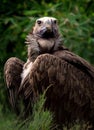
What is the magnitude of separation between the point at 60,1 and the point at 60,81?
20.1 ft

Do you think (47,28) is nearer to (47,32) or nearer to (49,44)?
(47,32)

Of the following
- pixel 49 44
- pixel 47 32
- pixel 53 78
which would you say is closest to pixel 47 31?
pixel 47 32

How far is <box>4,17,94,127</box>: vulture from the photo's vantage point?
378 inches

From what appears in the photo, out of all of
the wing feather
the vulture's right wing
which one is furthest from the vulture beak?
the vulture's right wing

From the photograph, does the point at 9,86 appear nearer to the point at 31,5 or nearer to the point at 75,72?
the point at 75,72

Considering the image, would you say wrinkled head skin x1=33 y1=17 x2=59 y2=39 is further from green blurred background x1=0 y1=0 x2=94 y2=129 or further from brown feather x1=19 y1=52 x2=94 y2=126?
green blurred background x1=0 y1=0 x2=94 y2=129

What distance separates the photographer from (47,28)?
9906 mm

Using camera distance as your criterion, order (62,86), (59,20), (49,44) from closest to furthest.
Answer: (62,86)
(49,44)
(59,20)

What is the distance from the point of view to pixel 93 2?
622 inches

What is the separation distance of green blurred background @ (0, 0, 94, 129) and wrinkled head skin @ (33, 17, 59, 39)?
383 cm

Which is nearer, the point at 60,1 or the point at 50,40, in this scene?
the point at 50,40

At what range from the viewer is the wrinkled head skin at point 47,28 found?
32.6 feet

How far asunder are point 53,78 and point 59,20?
4.91 meters

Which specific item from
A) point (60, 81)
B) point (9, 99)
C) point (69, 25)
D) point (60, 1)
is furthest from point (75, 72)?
point (60, 1)
